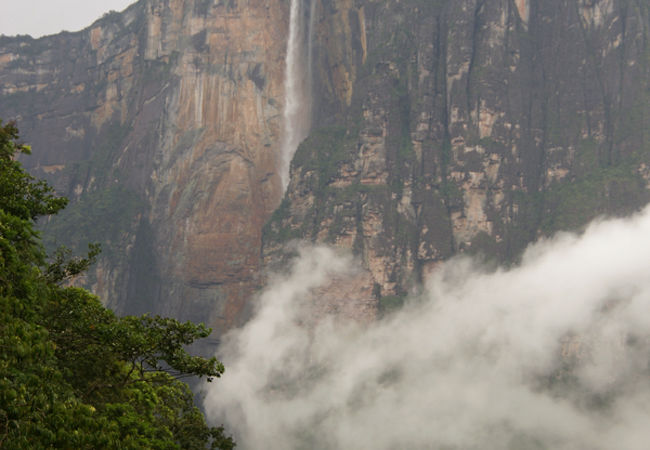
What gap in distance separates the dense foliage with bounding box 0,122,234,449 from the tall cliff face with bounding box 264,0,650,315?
272ft

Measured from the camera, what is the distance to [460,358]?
102500mm

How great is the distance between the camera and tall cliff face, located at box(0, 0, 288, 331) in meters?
129

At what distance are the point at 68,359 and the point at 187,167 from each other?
10742cm

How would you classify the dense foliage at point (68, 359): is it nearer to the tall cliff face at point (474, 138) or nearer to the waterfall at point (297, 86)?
the tall cliff face at point (474, 138)

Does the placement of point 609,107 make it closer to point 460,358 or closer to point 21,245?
point 460,358

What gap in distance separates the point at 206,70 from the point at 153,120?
13.4m

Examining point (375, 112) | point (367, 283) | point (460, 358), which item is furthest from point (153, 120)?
point (460, 358)

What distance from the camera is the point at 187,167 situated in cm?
13350

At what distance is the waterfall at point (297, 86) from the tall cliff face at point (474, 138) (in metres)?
10.8

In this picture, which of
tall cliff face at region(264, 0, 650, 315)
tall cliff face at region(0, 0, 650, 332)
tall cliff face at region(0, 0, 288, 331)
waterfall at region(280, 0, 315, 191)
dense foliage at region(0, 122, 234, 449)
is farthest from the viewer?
waterfall at region(280, 0, 315, 191)

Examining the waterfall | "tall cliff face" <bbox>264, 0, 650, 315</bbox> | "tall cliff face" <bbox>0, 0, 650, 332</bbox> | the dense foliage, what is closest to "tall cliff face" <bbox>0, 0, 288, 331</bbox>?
"tall cliff face" <bbox>0, 0, 650, 332</bbox>

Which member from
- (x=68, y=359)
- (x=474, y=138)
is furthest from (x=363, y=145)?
(x=68, y=359)

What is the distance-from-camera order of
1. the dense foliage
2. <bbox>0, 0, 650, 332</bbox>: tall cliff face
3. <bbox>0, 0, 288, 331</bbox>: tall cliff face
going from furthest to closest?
<bbox>0, 0, 288, 331</bbox>: tall cliff face, <bbox>0, 0, 650, 332</bbox>: tall cliff face, the dense foliage

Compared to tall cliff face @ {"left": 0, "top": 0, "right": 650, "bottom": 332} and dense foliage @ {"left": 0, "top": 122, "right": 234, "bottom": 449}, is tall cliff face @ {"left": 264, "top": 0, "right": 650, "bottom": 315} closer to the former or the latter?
tall cliff face @ {"left": 0, "top": 0, "right": 650, "bottom": 332}
